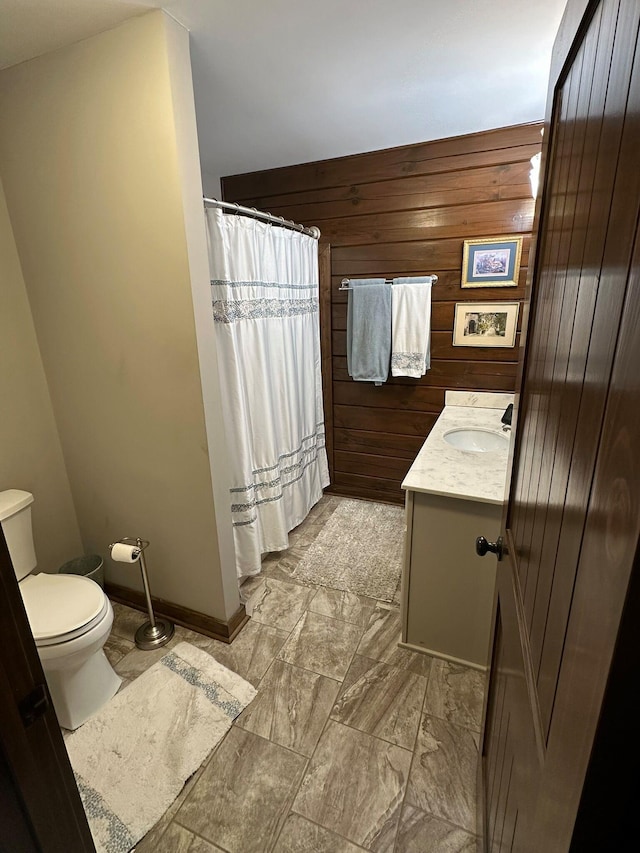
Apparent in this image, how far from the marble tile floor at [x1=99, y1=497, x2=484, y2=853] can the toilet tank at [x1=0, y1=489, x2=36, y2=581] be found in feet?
1.78

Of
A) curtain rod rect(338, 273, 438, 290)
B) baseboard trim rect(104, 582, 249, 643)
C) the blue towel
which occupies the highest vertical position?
curtain rod rect(338, 273, 438, 290)

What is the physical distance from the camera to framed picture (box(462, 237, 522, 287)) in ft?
7.51

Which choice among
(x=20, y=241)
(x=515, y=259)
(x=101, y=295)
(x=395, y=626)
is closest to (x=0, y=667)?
(x=101, y=295)

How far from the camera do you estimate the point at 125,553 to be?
5.83 ft

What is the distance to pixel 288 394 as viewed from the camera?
243cm

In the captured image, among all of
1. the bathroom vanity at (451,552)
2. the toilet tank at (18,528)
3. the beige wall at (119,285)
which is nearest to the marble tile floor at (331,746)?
the bathroom vanity at (451,552)

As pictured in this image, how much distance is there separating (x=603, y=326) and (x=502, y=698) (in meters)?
0.85

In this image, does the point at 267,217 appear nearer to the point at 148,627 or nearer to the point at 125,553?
the point at 125,553

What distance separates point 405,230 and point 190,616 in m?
2.50

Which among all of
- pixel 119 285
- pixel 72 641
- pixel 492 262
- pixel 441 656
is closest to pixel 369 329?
pixel 492 262

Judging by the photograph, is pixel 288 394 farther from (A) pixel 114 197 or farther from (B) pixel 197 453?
(A) pixel 114 197

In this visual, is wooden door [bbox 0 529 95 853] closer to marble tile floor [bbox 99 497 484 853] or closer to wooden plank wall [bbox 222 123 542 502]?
marble tile floor [bbox 99 497 484 853]

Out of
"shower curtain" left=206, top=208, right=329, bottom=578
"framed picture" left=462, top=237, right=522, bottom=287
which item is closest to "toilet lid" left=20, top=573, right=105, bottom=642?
"shower curtain" left=206, top=208, right=329, bottom=578

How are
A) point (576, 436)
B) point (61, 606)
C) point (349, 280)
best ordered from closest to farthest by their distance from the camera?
point (576, 436) < point (61, 606) < point (349, 280)
